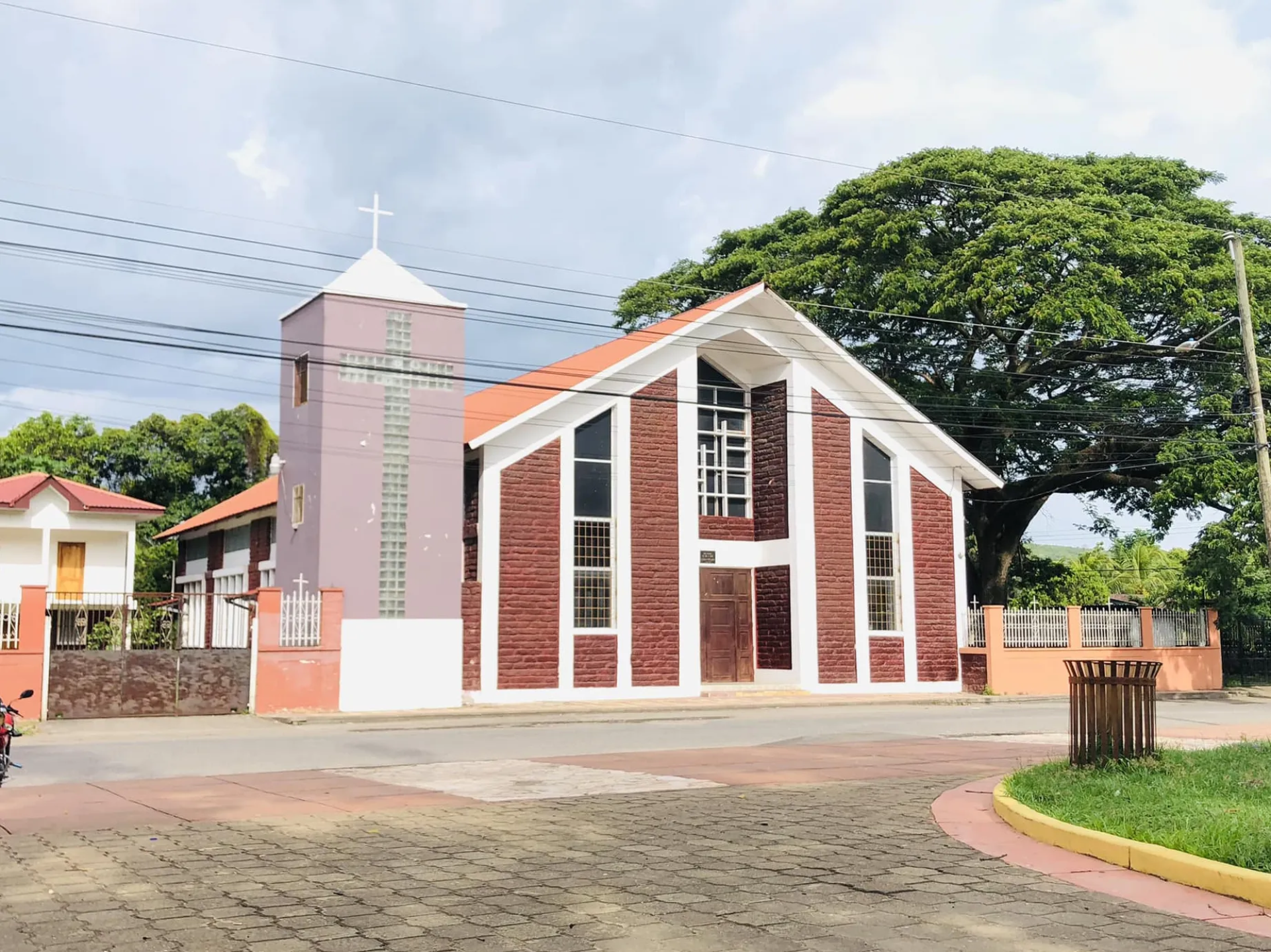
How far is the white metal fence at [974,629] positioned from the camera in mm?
31984

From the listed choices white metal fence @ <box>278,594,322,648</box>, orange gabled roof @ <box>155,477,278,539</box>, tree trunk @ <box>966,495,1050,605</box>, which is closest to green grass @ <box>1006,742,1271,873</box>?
white metal fence @ <box>278,594,322,648</box>

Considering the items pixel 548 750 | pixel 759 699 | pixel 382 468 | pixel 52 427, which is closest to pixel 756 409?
pixel 759 699

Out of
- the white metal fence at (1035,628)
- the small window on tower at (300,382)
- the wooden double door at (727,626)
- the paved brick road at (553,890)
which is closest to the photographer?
the paved brick road at (553,890)

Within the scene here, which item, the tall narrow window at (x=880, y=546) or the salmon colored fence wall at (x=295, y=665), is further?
the tall narrow window at (x=880, y=546)

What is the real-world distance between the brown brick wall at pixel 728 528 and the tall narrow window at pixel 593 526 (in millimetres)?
3150

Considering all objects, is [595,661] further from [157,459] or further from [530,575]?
[157,459]

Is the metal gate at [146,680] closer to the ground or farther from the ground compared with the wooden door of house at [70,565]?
closer to the ground

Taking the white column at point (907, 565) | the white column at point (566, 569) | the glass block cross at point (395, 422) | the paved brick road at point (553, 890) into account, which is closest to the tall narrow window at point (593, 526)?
the white column at point (566, 569)

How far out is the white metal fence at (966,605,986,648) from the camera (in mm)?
31984

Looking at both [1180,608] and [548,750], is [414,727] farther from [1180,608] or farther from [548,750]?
[1180,608]

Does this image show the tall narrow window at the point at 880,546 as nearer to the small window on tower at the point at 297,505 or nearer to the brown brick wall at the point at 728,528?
the brown brick wall at the point at 728,528

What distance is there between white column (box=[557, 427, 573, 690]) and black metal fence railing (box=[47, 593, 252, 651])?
6.54 m

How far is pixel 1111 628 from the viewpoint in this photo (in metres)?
33.0

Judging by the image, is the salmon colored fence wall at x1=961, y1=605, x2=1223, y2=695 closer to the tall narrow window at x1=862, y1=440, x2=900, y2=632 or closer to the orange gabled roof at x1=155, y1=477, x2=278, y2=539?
the tall narrow window at x1=862, y1=440, x2=900, y2=632
